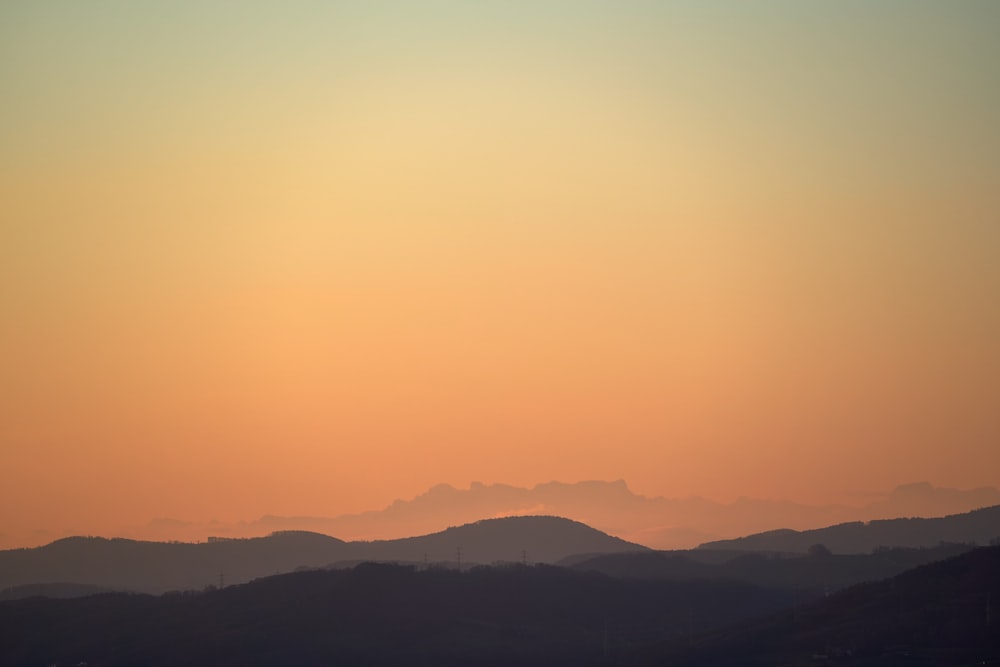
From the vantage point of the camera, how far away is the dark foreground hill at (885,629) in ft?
485

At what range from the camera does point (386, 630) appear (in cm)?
19762

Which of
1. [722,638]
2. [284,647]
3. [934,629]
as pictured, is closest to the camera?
[934,629]

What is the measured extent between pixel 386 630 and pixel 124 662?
35.3 meters

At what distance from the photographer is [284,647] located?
188000 millimetres

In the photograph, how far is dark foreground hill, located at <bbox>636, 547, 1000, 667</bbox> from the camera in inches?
5817

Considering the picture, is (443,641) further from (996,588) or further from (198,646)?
(996,588)

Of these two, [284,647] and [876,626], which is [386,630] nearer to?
[284,647]

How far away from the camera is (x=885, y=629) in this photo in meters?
157

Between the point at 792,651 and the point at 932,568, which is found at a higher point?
the point at 932,568

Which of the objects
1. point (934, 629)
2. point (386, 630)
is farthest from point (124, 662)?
point (934, 629)

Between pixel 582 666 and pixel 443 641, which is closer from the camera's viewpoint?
pixel 582 666

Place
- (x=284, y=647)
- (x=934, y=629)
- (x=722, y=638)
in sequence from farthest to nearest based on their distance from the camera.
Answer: (x=284, y=647)
(x=722, y=638)
(x=934, y=629)

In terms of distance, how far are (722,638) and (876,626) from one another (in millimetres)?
20271

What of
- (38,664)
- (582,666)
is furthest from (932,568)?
(38,664)
